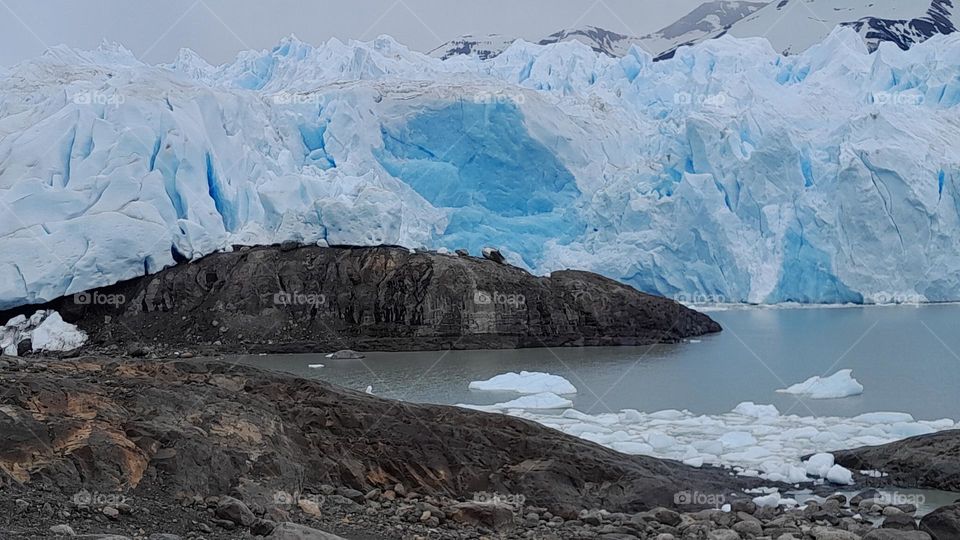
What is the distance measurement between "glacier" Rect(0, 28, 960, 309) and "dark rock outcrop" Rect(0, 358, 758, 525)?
51.0ft

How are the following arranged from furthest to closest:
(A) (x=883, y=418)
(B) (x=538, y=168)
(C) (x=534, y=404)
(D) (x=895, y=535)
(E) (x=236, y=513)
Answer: (B) (x=538, y=168) → (C) (x=534, y=404) → (A) (x=883, y=418) → (D) (x=895, y=535) → (E) (x=236, y=513)

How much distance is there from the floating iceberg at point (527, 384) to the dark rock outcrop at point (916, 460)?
21.0 ft

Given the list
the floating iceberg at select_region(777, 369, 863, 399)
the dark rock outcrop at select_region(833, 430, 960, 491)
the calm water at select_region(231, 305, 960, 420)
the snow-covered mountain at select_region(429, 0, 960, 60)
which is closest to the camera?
the dark rock outcrop at select_region(833, 430, 960, 491)

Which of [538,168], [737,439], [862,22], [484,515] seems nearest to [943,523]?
[484,515]

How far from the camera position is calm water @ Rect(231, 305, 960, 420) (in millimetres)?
13625

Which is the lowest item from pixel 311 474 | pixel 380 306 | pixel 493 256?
pixel 311 474

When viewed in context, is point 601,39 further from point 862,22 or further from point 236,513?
point 236,513

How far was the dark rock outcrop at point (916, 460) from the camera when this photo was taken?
8.09 m

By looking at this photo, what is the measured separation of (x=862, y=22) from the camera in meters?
49.7

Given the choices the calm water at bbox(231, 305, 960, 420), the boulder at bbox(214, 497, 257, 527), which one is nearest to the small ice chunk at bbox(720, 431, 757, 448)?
the calm water at bbox(231, 305, 960, 420)

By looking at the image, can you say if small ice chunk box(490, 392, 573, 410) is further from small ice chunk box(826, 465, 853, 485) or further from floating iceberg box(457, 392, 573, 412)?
small ice chunk box(826, 465, 853, 485)

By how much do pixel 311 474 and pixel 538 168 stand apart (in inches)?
974

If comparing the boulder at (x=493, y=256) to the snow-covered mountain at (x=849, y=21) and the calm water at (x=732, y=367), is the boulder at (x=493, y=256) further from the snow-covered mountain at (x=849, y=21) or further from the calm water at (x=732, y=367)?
the snow-covered mountain at (x=849, y=21)

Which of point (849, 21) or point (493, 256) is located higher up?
point (849, 21)
